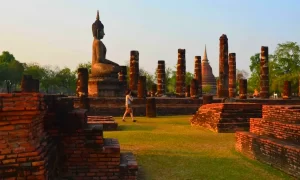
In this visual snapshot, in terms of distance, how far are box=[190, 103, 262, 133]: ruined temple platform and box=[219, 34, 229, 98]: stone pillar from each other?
35.8 feet

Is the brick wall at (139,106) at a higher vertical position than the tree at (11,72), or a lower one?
lower

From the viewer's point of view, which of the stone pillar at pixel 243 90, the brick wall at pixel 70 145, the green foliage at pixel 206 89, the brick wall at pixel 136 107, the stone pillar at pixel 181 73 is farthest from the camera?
the green foliage at pixel 206 89

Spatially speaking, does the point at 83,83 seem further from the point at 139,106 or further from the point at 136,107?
the point at 139,106

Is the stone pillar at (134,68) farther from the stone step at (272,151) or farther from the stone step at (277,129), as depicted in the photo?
the stone step at (272,151)

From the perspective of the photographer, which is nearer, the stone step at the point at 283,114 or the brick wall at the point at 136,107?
the stone step at the point at 283,114

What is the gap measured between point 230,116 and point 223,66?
40.2 ft

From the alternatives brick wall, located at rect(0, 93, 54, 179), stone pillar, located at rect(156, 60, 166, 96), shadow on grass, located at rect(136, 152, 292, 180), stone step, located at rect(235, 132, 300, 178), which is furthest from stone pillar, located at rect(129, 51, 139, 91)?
brick wall, located at rect(0, 93, 54, 179)

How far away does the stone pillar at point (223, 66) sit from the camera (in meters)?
21.6

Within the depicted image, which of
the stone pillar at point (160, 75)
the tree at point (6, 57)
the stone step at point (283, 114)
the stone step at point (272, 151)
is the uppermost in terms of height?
the tree at point (6, 57)

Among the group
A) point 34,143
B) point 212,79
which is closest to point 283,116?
point 34,143

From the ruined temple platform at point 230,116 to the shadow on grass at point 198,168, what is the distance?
3938 mm

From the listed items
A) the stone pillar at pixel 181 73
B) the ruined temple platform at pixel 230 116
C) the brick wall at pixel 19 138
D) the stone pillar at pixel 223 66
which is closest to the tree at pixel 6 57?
the stone pillar at pixel 181 73

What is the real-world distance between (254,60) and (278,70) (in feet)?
50.2

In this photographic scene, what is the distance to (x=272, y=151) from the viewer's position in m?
5.49
